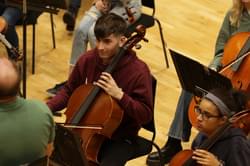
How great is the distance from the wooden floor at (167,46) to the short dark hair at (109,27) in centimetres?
109

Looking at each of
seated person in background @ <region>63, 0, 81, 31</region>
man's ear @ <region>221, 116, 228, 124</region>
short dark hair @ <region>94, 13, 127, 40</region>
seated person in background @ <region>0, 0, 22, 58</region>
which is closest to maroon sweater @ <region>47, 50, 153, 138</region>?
short dark hair @ <region>94, 13, 127, 40</region>

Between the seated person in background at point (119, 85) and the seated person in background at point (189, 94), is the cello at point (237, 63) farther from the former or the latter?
the seated person in background at point (119, 85)

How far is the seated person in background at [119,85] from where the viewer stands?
2.94 meters

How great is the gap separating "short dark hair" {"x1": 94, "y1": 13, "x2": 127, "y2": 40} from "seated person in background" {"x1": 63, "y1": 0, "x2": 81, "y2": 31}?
2.01m

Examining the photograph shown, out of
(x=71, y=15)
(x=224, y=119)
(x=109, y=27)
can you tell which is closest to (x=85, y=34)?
(x=71, y=15)

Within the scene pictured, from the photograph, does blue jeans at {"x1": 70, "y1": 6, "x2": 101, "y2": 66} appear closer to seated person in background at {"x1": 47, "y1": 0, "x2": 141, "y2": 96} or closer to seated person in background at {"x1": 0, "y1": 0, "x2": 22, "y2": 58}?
seated person in background at {"x1": 47, "y1": 0, "x2": 141, "y2": 96}

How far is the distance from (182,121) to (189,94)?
195 millimetres

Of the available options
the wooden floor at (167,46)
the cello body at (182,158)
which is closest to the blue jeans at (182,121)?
the wooden floor at (167,46)

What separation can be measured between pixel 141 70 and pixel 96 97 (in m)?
0.29

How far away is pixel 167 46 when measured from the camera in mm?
5191

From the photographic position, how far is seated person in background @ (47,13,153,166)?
294 centimetres

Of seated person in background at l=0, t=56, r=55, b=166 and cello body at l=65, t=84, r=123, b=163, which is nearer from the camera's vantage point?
seated person in background at l=0, t=56, r=55, b=166

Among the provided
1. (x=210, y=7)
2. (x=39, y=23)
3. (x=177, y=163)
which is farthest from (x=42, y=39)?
(x=177, y=163)

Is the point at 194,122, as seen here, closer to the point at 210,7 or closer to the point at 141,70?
the point at 141,70
